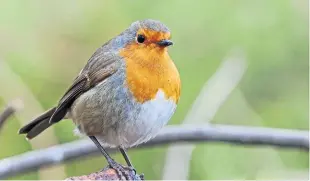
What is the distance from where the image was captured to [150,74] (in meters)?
3.46

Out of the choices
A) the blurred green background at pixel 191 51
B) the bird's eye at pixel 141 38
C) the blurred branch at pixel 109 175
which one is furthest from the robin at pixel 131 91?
the blurred green background at pixel 191 51

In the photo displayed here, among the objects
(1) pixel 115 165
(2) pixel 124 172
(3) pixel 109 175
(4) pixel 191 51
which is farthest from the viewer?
(4) pixel 191 51

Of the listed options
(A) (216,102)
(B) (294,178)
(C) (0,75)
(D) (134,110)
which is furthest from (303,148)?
(C) (0,75)

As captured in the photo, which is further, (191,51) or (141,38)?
(191,51)

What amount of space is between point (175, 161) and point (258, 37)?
63.6 inches

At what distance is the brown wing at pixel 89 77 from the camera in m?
3.66

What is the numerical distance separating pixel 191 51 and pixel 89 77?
6.14 feet

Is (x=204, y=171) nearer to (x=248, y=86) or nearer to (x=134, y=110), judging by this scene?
(x=248, y=86)

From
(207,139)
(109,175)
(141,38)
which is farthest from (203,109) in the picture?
(109,175)

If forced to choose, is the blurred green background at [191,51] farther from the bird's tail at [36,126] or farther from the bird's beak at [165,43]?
the bird's beak at [165,43]

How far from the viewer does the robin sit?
3.47 m

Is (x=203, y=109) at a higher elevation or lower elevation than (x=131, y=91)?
lower

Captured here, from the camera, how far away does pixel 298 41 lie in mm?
5656

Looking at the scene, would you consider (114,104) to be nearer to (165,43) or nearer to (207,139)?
(165,43)
